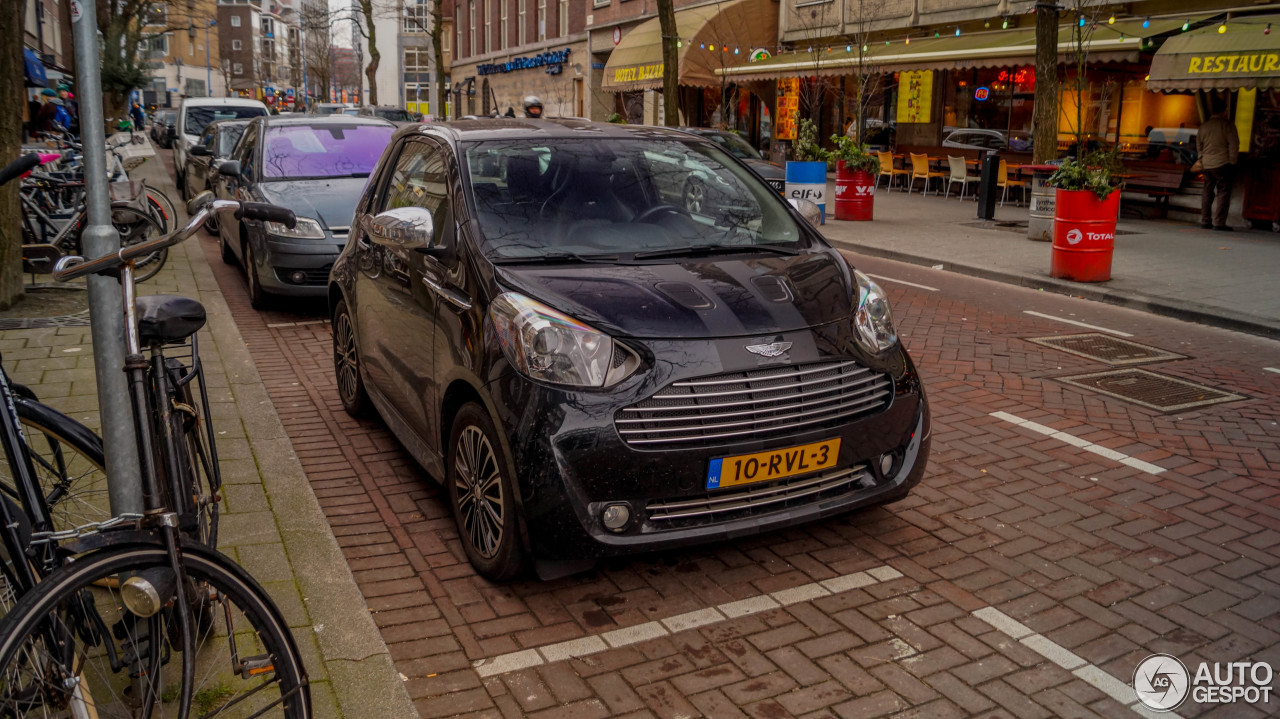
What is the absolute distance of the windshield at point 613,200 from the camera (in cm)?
443

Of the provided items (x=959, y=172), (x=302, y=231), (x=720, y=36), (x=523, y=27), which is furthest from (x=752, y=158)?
(x=523, y=27)

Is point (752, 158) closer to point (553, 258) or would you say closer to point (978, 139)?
point (978, 139)

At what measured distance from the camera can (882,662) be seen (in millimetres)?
3441

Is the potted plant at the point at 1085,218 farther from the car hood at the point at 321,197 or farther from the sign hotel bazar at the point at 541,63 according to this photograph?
the sign hotel bazar at the point at 541,63

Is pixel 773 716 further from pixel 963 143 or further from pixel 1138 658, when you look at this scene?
pixel 963 143

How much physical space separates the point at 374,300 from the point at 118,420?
7.26 ft

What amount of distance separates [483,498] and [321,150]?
7.26 meters

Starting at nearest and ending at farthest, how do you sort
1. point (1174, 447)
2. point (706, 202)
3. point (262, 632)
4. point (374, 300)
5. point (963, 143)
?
point (262, 632)
point (706, 202)
point (374, 300)
point (1174, 447)
point (963, 143)

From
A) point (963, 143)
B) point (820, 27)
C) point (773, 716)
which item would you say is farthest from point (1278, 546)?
point (820, 27)

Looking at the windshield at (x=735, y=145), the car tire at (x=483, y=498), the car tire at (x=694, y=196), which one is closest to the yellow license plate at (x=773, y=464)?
the car tire at (x=483, y=498)

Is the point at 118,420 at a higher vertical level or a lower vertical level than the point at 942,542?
higher

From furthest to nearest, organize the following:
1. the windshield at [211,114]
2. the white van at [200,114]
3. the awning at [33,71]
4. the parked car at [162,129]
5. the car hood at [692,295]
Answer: the parked car at [162,129]
the awning at [33,71]
the windshield at [211,114]
the white van at [200,114]
the car hood at [692,295]

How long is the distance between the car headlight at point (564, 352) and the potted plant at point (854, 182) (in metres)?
14.0

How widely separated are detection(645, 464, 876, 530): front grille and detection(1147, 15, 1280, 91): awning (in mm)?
13707
